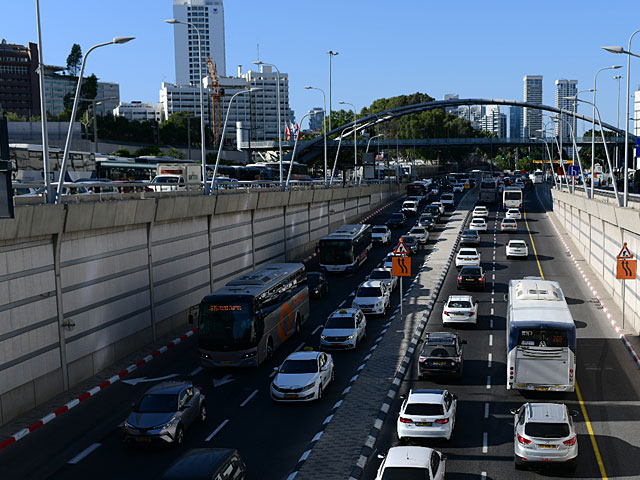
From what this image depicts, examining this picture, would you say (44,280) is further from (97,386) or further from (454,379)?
(454,379)

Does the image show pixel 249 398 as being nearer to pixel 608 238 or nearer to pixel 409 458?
pixel 409 458

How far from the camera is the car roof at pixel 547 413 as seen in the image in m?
19.5

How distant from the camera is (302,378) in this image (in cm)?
2569

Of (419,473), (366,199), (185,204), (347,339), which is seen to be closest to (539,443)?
(419,473)

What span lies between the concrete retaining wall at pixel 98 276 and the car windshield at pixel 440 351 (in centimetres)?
1342

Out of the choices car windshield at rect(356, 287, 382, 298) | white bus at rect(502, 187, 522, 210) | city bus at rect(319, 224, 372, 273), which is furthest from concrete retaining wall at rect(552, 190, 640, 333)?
white bus at rect(502, 187, 522, 210)

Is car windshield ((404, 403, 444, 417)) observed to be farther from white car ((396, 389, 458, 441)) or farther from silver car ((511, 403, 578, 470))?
silver car ((511, 403, 578, 470))

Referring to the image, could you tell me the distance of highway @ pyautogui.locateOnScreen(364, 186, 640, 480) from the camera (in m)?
19.6

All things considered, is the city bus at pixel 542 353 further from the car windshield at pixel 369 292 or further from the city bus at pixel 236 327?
the car windshield at pixel 369 292

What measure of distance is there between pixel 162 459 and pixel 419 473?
7838mm

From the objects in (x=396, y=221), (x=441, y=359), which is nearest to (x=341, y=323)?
(x=441, y=359)

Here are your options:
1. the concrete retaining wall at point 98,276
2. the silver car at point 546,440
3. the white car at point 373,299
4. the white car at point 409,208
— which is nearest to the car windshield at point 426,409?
the silver car at point 546,440

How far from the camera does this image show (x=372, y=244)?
68.2 m

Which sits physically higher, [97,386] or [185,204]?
[185,204]
